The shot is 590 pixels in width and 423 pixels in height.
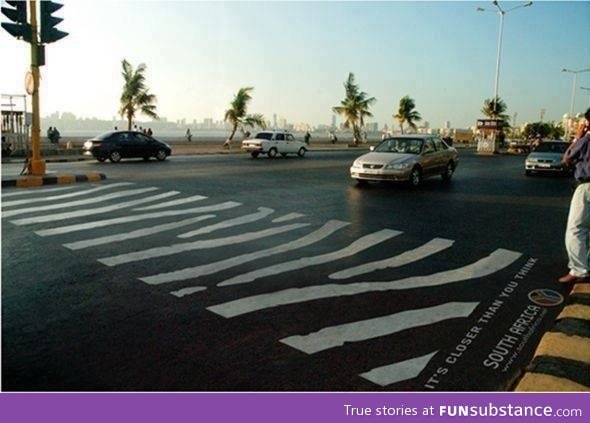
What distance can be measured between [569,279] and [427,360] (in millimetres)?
2761

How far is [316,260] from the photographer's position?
229 inches

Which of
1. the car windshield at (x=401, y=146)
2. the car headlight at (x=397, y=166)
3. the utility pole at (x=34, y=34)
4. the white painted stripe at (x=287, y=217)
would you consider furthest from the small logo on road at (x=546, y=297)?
the utility pole at (x=34, y=34)

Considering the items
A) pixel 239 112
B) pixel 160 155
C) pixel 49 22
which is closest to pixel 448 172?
pixel 49 22

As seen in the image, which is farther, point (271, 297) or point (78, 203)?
point (78, 203)

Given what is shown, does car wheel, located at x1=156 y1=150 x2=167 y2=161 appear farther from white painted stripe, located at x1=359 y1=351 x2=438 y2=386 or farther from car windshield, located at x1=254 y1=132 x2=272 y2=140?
white painted stripe, located at x1=359 y1=351 x2=438 y2=386

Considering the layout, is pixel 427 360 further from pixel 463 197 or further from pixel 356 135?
pixel 356 135

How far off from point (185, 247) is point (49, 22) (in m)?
9.09

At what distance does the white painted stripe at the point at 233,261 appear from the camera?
505 centimetres

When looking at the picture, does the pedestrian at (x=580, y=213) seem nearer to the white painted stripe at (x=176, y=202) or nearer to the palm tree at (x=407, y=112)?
the white painted stripe at (x=176, y=202)

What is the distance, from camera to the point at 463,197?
39.4 feet

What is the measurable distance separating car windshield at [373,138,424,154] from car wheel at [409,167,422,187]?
2.29 ft

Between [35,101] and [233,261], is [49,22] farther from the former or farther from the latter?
[233,261]

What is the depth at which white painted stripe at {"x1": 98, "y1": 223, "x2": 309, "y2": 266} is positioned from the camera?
5.76 metres

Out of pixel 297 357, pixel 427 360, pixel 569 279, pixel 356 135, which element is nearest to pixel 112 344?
pixel 297 357
